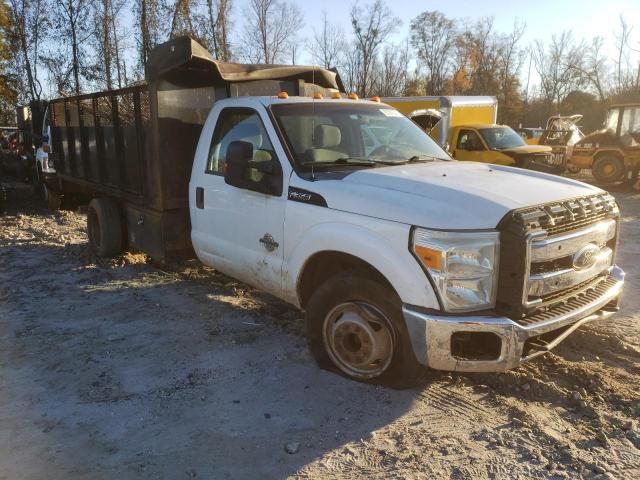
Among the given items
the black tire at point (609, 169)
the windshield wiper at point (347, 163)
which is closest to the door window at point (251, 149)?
the windshield wiper at point (347, 163)

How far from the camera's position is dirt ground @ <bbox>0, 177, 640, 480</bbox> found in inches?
119

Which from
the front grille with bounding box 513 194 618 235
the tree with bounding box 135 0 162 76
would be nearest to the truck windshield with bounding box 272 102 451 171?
the front grille with bounding box 513 194 618 235

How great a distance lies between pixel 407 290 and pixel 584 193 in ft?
5.03

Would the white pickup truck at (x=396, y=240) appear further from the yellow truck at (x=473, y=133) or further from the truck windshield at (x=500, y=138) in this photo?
the truck windshield at (x=500, y=138)

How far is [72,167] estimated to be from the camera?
871 centimetres

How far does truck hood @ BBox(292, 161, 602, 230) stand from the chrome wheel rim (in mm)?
684

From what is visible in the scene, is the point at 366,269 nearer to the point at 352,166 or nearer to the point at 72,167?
the point at 352,166

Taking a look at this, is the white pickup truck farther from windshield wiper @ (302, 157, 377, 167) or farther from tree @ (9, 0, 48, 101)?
tree @ (9, 0, 48, 101)

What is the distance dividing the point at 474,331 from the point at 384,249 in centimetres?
72

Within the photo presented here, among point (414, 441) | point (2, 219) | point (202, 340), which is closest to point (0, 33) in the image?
point (2, 219)

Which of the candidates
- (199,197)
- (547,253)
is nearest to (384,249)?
(547,253)

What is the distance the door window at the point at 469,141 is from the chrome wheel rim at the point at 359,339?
476 inches

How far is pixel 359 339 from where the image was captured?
3.73 meters

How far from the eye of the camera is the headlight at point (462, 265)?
10.2ft
